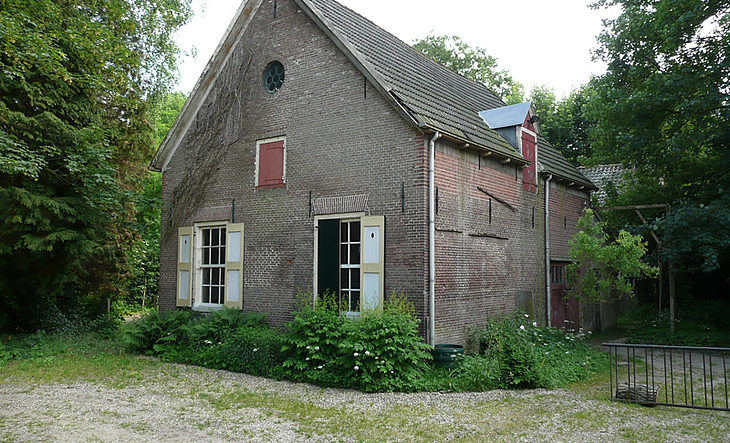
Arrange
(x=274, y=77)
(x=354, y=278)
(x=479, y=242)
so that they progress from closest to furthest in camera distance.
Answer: (x=354, y=278) < (x=479, y=242) < (x=274, y=77)

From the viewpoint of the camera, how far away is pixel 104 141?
14805 mm

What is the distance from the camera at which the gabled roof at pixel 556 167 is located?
612 inches

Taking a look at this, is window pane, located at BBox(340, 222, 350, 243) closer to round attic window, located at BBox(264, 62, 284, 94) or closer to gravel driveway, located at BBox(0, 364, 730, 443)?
gravel driveway, located at BBox(0, 364, 730, 443)

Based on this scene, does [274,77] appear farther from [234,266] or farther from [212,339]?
[212,339]

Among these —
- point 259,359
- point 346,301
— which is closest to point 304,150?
point 346,301

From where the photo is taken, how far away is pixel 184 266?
48.2ft

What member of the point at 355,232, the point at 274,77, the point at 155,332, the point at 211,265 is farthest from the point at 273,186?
the point at 155,332

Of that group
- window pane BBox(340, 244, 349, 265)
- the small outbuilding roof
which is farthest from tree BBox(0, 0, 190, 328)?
the small outbuilding roof

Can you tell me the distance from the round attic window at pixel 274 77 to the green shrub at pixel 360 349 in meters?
5.92

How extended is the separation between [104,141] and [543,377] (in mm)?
12394

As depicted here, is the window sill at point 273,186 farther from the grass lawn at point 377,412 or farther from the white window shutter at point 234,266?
the grass lawn at point 377,412

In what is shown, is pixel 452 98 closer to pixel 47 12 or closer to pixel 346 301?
pixel 346 301

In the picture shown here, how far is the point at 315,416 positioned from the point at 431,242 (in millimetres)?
4265

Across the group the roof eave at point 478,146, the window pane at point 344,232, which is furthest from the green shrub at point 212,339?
the roof eave at point 478,146
